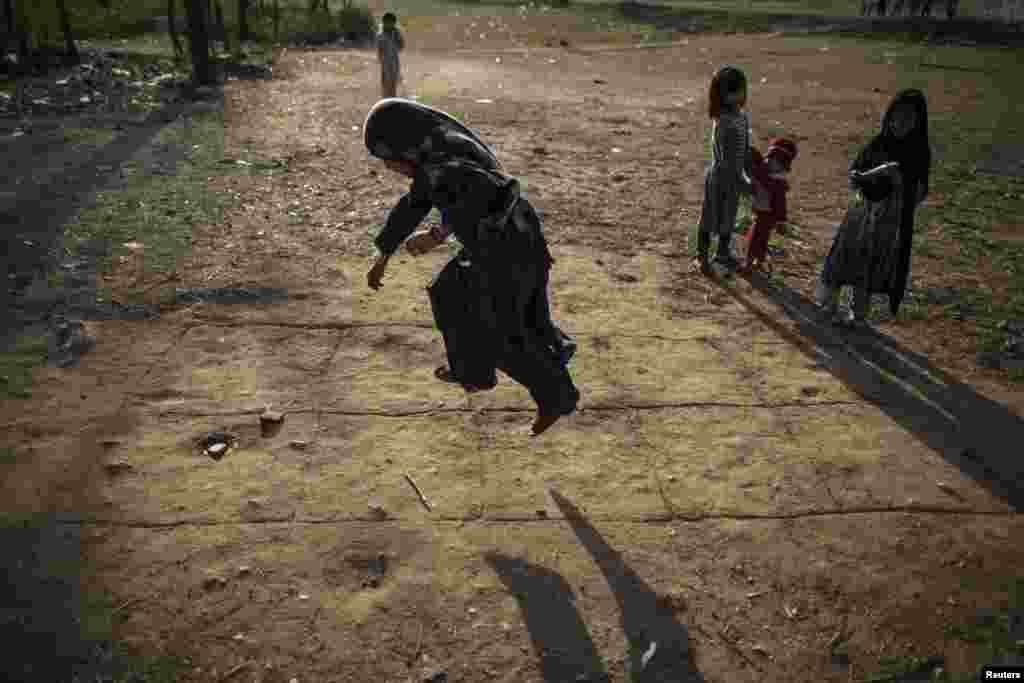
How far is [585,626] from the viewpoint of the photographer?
109 inches

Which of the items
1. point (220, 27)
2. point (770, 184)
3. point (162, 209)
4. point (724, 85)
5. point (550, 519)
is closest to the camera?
point (550, 519)

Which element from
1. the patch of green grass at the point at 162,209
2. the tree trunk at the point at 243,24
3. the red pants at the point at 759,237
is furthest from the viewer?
the tree trunk at the point at 243,24

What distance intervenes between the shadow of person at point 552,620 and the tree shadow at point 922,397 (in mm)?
2155

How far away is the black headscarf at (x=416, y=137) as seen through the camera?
3.06 metres

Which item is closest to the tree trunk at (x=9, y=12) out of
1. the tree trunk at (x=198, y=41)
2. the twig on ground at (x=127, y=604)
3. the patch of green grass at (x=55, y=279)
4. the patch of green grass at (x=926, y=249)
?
the tree trunk at (x=198, y=41)

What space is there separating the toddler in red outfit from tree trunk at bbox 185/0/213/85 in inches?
412

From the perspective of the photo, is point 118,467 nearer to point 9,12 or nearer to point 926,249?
point 926,249

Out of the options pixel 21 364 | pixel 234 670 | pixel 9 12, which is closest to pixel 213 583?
pixel 234 670

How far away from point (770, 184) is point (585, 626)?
386 cm

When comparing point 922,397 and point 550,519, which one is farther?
point 922,397

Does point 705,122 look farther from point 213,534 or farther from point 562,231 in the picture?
point 213,534

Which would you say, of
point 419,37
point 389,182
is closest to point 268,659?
point 389,182

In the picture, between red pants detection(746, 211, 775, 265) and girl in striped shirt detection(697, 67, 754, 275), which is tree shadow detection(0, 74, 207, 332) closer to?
girl in striped shirt detection(697, 67, 754, 275)

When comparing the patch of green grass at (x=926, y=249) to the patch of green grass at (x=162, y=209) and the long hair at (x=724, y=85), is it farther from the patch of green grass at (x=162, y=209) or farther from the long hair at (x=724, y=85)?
the patch of green grass at (x=162, y=209)
